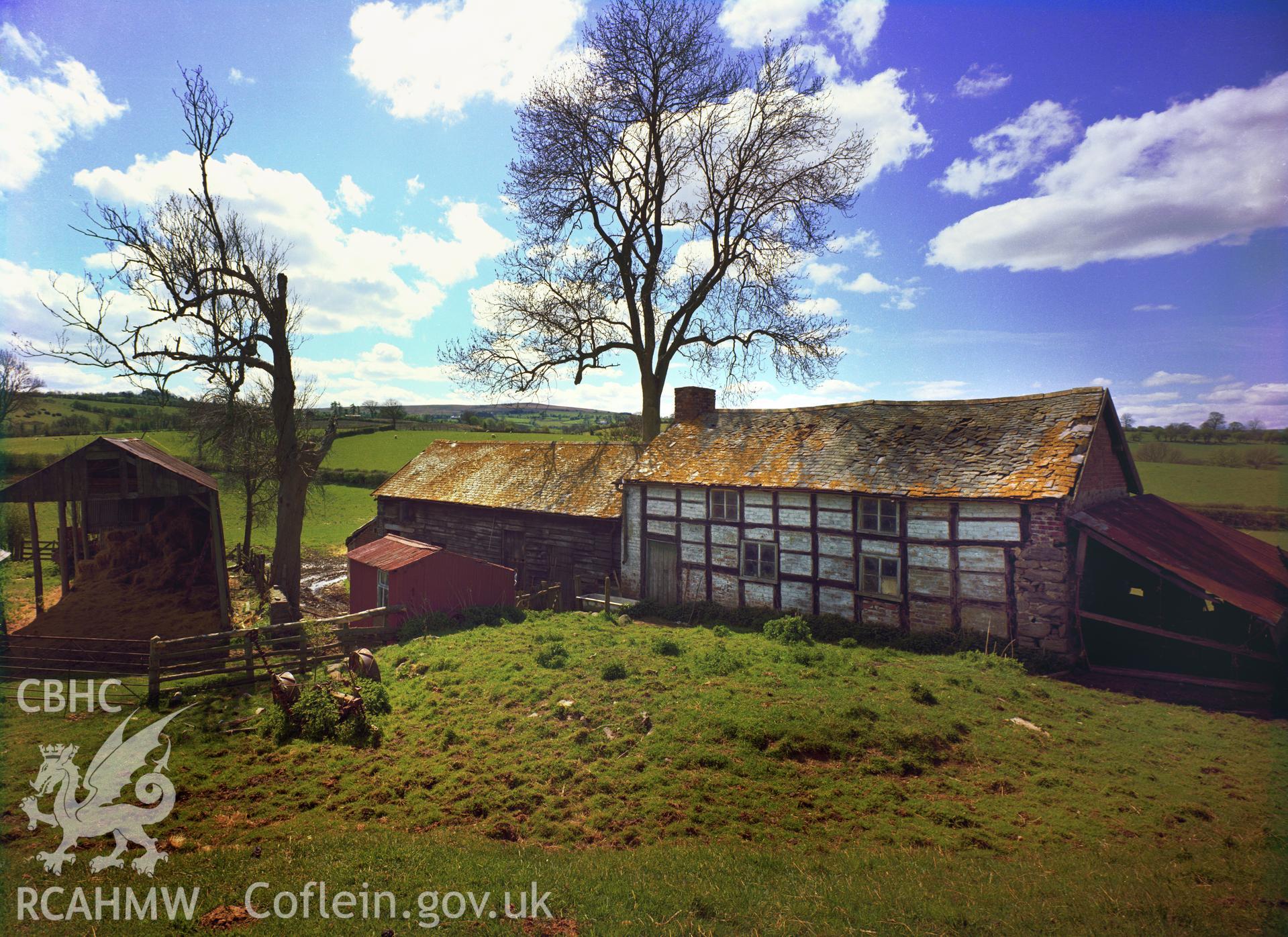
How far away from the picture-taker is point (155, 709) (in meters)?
10.8

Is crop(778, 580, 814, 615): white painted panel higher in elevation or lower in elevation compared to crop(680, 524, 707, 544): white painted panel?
lower

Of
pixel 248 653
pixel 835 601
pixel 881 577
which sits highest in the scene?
pixel 881 577

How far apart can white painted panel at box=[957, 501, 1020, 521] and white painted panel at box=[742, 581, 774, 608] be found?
6002 millimetres

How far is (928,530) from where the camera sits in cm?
1549

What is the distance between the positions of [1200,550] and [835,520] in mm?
8643

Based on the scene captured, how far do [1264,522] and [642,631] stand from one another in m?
26.9

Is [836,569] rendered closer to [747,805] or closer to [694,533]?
[694,533]

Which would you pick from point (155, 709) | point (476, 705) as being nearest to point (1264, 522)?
point (476, 705)

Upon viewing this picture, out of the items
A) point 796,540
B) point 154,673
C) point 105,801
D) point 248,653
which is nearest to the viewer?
point 105,801

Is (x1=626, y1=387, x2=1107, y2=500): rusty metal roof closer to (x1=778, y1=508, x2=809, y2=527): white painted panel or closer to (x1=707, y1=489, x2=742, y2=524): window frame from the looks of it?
(x1=707, y1=489, x2=742, y2=524): window frame

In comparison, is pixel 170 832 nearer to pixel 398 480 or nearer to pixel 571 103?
pixel 398 480

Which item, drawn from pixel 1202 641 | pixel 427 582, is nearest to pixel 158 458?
pixel 427 582

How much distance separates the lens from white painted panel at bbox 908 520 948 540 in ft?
50.1

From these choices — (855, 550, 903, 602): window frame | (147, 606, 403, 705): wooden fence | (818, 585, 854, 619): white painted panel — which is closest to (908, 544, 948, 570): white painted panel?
(855, 550, 903, 602): window frame
